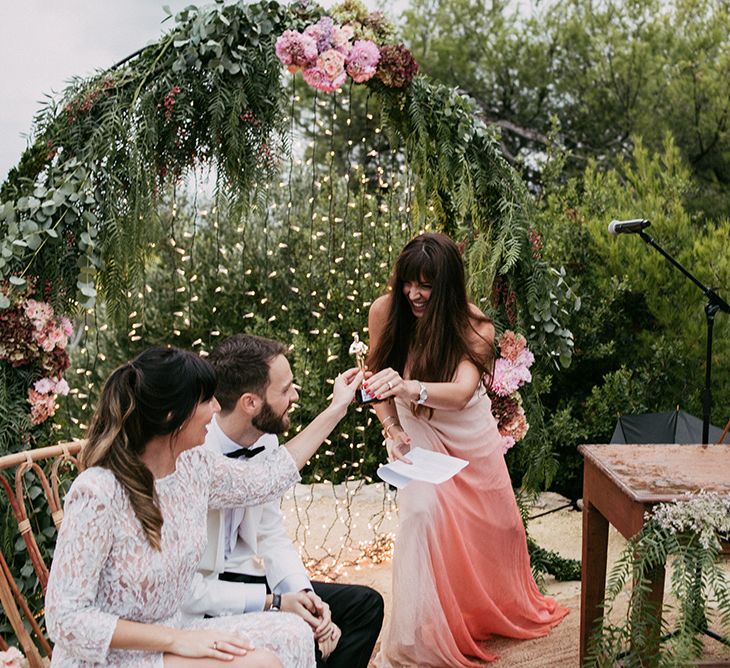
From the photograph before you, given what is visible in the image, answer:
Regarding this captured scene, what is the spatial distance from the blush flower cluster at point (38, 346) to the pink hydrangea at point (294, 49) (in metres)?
1.22

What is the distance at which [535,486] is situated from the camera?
399cm

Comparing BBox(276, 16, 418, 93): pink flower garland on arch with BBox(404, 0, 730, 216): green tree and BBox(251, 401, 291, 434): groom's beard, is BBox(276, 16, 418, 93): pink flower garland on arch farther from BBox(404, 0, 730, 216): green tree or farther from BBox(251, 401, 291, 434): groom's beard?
BBox(404, 0, 730, 216): green tree

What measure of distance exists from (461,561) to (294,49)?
197 cm

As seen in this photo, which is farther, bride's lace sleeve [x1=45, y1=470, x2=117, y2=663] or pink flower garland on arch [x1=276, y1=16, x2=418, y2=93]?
pink flower garland on arch [x1=276, y1=16, x2=418, y2=93]

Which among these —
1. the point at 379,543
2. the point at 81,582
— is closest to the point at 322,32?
the point at 81,582

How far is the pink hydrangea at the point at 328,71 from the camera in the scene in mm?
3209

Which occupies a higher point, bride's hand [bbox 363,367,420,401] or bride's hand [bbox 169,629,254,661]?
bride's hand [bbox 363,367,420,401]

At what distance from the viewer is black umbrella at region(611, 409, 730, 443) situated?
15.8 ft

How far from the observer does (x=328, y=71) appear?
324 centimetres

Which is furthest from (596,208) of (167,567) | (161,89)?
(167,567)

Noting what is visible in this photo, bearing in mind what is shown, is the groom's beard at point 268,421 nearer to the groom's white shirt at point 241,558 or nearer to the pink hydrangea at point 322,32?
the groom's white shirt at point 241,558

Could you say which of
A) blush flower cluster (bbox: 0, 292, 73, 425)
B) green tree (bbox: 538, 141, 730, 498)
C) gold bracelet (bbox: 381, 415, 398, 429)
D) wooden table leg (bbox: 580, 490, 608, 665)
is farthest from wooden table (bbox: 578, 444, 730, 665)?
green tree (bbox: 538, 141, 730, 498)

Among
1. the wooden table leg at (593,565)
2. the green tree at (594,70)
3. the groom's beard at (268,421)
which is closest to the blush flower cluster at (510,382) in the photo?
the wooden table leg at (593,565)

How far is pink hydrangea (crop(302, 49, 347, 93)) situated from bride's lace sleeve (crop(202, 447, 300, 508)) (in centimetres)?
160
